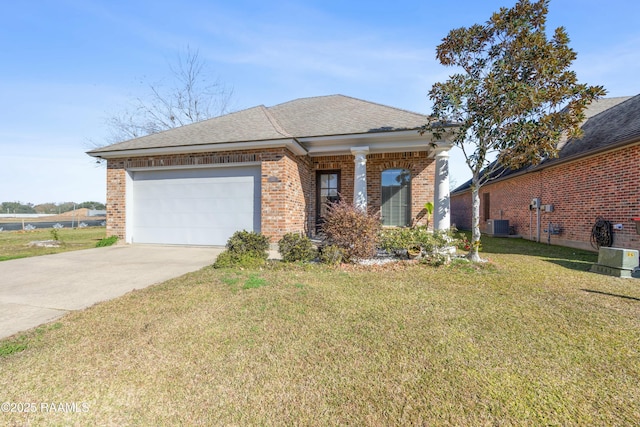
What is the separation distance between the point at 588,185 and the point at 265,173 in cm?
972

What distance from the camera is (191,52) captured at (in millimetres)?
17875

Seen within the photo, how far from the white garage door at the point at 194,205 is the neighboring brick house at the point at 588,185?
386 inches

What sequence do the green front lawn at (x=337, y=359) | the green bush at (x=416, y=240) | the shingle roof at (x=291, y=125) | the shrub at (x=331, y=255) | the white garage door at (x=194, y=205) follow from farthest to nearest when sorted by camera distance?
the white garage door at (x=194, y=205), the shingle roof at (x=291, y=125), the green bush at (x=416, y=240), the shrub at (x=331, y=255), the green front lawn at (x=337, y=359)

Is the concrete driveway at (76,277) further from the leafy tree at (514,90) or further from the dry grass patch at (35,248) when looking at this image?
the leafy tree at (514,90)

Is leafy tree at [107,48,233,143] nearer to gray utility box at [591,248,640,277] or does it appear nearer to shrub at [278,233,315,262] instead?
shrub at [278,233,315,262]

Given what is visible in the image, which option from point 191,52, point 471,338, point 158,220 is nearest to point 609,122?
point 471,338

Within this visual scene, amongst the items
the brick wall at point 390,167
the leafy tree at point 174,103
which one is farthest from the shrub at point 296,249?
the leafy tree at point 174,103

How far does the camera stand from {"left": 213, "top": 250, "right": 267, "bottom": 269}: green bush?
5.47 metres

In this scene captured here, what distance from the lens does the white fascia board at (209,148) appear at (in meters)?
7.37

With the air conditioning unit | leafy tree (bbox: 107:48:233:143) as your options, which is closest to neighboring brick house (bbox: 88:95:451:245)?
the air conditioning unit

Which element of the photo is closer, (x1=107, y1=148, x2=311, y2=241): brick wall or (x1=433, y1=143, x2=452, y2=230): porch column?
(x1=433, y1=143, x2=452, y2=230): porch column

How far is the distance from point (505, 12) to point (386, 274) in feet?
20.4

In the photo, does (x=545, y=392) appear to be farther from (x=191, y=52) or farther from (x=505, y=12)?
(x=191, y=52)

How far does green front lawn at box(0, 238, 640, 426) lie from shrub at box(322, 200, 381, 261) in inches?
74.4
